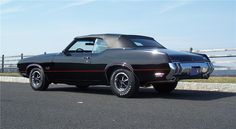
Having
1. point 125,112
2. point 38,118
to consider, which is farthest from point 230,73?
point 38,118

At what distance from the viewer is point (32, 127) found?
545 cm

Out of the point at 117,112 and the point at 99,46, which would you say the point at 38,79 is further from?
the point at 117,112

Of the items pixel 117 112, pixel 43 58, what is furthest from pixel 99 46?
pixel 117 112

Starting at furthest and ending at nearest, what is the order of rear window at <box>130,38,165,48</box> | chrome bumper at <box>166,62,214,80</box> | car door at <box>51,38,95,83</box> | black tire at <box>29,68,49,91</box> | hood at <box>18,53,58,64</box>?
black tire at <box>29,68,49,91</box>, hood at <box>18,53,58,64</box>, car door at <box>51,38,95,83</box>, rear window at <box>130,38,165,48</box>, chrome bumper at <box>166,62,214,80</box>

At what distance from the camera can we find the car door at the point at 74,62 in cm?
952

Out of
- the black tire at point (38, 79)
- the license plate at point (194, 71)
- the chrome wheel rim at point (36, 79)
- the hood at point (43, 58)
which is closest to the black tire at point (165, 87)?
the license plate at point (194, 71)

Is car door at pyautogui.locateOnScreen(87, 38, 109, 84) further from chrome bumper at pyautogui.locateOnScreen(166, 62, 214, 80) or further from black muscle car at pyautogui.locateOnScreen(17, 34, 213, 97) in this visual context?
chrome bumper at pyautogui.locateOnScreen(166, 62, 214, 80)

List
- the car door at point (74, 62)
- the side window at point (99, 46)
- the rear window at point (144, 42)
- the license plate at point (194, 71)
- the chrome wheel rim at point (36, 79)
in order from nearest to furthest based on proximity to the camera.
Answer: the license plate at point (194, 71) → the rear window at point (144, 42) → the side window at point (99, 46) → the car door at point (74, 62) → the chrome wheel rim at point (36, 79)

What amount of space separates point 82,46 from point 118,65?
1.48 meters

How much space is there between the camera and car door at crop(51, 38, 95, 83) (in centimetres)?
952

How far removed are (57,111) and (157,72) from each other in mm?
2266

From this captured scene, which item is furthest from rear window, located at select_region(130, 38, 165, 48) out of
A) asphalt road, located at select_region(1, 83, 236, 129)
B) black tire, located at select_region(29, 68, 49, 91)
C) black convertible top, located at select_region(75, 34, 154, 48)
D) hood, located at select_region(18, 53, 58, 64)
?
black tire, located at select_region(29, 68, 49, 91)

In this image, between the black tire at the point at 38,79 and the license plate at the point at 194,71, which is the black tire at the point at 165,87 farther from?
the black tire at the point at 38,79

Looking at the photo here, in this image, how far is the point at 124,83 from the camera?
8.72m
